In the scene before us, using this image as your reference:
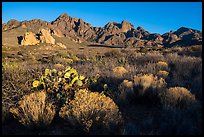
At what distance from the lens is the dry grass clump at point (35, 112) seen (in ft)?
19.3

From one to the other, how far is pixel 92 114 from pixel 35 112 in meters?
1.18

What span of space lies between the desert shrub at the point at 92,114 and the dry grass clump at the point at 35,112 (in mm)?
305

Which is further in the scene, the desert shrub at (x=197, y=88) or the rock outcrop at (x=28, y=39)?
the rock outcrop at (x=28, y=39)

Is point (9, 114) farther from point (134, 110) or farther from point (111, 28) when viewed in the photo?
point (111, 28)

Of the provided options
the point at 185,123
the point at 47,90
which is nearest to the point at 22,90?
the point at 47,90

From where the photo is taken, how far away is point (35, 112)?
599cm

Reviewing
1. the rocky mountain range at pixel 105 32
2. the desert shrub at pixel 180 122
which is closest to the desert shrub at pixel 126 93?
the desert shrub at pixel 180 122

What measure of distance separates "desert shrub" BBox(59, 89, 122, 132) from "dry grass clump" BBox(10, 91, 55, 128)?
1.00ft

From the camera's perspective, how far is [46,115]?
19.7ft

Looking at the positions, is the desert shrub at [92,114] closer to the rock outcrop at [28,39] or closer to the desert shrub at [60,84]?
the desert shrub at [60,84]

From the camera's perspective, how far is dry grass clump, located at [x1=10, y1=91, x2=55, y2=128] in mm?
5891

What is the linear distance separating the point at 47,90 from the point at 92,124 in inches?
88.6

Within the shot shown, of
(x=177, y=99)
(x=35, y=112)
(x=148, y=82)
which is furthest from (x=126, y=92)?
(x=35, y=112)

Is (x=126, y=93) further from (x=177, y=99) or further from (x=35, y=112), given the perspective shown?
(x=35, y=112)
